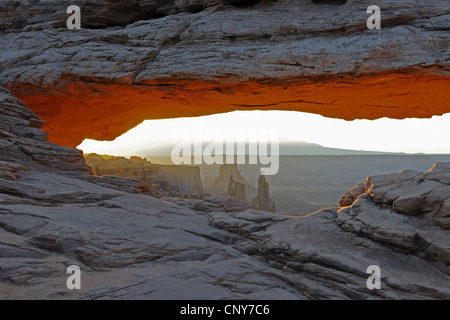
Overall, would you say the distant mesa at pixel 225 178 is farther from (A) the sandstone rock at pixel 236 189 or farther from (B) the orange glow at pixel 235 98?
(B) the orange glow at pixel 235 98

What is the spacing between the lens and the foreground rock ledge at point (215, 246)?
561 cm

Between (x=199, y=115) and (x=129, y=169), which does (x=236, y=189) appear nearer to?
(x=129, y=169)

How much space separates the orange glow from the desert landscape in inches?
3.8

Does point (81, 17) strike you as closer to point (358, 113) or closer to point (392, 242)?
point (358, 113)

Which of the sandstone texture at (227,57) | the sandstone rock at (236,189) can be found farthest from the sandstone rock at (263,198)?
the sandstone texture at (227,57)

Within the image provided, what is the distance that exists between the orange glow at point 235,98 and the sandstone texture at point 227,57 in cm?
5

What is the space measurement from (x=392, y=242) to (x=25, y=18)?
19.4 meters

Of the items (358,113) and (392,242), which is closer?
(392,242)

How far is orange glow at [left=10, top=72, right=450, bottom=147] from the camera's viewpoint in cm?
1358

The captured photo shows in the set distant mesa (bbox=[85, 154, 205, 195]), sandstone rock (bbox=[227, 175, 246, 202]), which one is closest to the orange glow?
distant mesa (bbox=[85, 154, 205, 195])

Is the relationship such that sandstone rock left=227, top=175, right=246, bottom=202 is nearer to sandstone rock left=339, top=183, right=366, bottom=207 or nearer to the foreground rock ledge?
sandstone rock left=339, top=183, right=366, bottom=207

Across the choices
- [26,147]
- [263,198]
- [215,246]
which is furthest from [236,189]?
[215,246]

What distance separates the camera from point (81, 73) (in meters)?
14.6
